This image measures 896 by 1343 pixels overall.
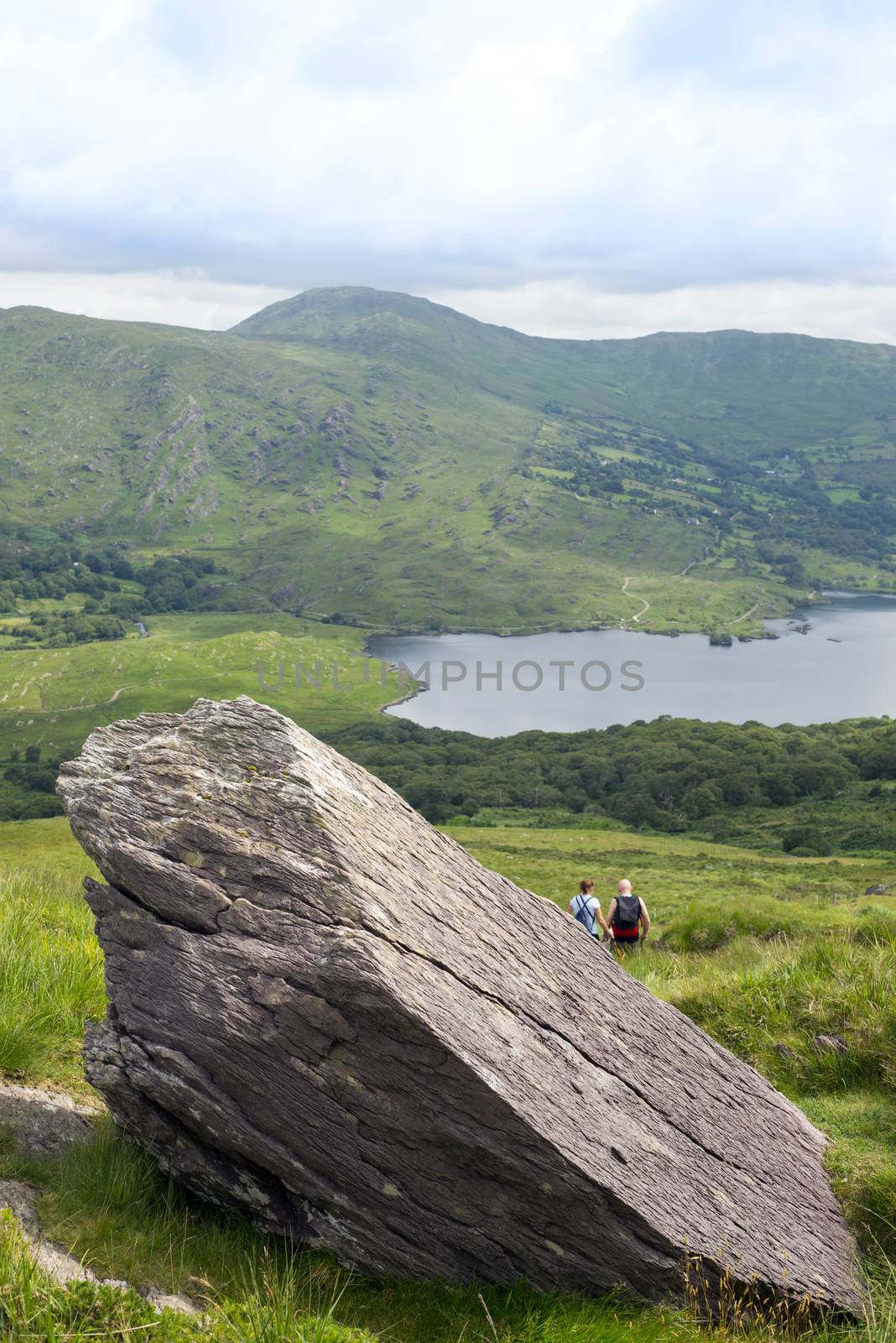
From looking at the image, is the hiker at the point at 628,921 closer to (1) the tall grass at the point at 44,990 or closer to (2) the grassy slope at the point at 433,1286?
(2) the grassy slope at the point at 433,1286

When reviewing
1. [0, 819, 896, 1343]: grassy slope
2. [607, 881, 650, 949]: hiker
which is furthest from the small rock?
[607, 881, 650, 949]: hiker

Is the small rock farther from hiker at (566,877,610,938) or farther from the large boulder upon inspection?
hiker at (566,877,610,938)

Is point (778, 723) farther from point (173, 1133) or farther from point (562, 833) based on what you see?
point (173, 1133)

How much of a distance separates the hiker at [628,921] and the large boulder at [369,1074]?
7581 mm

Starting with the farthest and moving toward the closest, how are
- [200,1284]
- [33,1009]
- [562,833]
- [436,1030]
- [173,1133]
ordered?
[562,833] → [33,1009] → [173,1133] → [436,1030] → [200,1284]

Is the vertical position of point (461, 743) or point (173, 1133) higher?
point (173, 1133)

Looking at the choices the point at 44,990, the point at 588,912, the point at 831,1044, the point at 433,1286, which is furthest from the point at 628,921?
the point at 44,990

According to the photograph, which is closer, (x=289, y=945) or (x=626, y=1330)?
(x=626, y=1330)

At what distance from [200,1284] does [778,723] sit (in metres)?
193

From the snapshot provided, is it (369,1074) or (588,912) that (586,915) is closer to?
(588,912)

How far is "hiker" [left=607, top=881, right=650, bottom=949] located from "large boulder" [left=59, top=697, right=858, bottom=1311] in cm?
758

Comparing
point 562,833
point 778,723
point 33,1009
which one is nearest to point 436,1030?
point 33,1009

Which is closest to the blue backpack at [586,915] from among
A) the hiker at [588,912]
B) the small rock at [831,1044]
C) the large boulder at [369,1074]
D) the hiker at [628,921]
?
the hiker at [588,912]

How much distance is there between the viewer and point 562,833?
384ft
